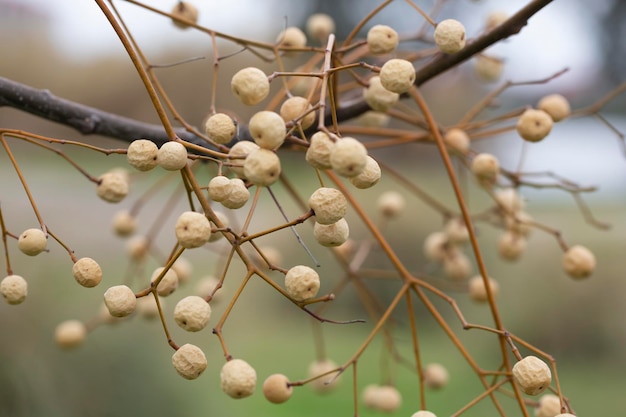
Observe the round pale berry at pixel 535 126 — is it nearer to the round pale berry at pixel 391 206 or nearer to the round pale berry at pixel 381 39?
the round pale berry at pixel 381 39

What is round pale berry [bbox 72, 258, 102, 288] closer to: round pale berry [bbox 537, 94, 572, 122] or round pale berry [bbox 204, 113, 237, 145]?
round pale berry [bbox 204, 113, 237, 145]

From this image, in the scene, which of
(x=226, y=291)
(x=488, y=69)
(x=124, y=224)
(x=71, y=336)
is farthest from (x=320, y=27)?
(x=226, y=291)

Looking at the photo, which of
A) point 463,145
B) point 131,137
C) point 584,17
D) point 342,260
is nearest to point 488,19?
point 463,145

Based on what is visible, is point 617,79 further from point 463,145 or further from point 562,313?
point 463,145

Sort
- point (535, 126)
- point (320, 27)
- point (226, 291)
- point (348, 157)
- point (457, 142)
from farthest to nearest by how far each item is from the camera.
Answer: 1. point (226, 291)
2. point (320, 27)
3. point (457, 142)
4. point (535, 126)
5. point (348, 157)

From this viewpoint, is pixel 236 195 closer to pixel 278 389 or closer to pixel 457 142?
pixel 278 389

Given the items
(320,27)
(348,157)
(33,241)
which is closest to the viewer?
(348,157)
